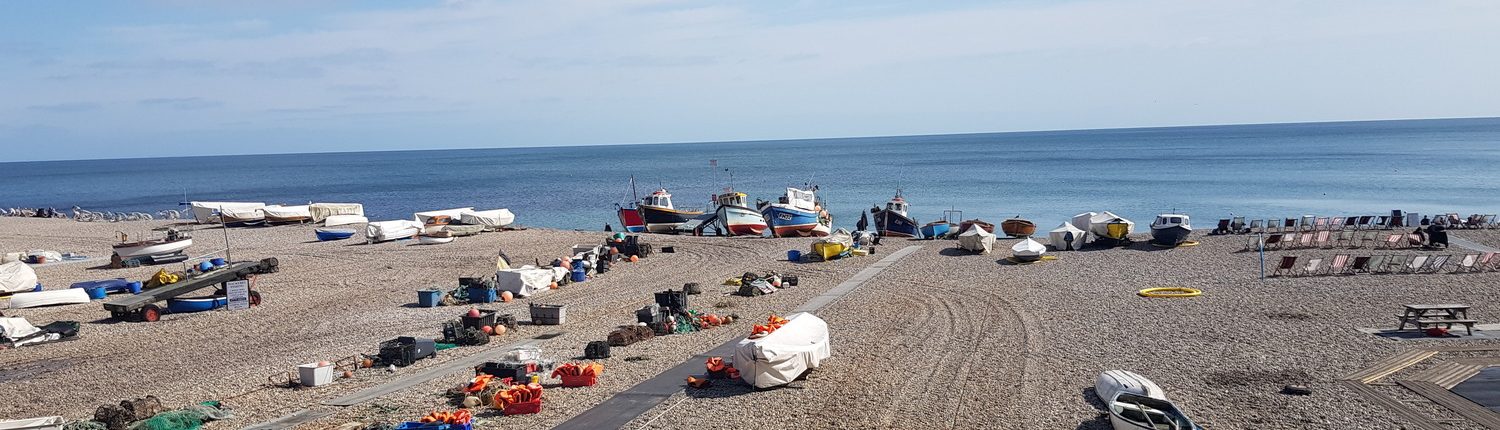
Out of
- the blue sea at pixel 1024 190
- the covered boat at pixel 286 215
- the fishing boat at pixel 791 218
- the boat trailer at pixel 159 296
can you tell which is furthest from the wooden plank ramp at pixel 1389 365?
the covered boat at pixel 286 215

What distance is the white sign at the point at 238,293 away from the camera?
73.4 feet

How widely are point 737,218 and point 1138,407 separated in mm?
30983

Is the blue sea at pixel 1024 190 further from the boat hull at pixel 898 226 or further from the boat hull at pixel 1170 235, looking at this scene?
the boat hull at pixel 1170 235

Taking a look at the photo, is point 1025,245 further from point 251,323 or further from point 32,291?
point 32,291

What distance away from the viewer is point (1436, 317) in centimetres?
1692

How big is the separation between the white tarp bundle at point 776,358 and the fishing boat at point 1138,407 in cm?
404

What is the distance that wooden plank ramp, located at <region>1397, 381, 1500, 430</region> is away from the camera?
1179cm

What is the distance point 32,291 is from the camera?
23984mm

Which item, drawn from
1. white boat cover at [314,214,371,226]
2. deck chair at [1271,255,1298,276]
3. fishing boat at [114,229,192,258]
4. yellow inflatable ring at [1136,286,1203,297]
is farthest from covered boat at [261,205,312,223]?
deck chair at [1271,255,1298,276]

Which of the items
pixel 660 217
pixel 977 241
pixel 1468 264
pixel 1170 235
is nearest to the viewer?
pixel 1468 264

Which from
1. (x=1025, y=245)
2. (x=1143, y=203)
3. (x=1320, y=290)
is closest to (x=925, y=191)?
(x=1143, y=203)

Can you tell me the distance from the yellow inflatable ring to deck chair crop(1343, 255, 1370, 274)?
444cm

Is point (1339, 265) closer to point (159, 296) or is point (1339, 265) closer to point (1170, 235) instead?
point (1170, 235)

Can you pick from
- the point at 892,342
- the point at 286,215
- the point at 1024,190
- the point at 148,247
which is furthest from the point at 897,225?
the point at 1024,190
